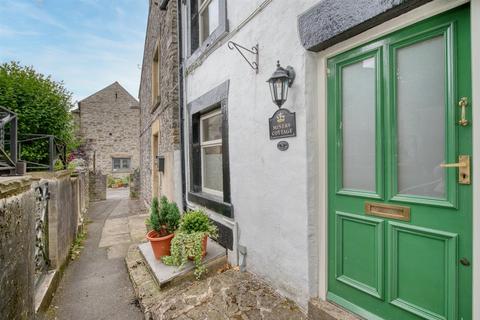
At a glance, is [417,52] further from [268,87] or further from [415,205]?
[268,87]

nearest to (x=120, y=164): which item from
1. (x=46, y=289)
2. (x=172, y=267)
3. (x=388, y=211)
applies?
(x=46, y=289)

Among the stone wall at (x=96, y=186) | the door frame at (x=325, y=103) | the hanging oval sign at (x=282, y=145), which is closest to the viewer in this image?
the door frame at (x=325, y=103)

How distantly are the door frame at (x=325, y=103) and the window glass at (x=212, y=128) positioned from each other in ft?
7.15

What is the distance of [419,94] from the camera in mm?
1758

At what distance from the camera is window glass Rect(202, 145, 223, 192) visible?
4324 millimetres

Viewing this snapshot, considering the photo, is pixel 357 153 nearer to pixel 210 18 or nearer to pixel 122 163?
pixel 210 18

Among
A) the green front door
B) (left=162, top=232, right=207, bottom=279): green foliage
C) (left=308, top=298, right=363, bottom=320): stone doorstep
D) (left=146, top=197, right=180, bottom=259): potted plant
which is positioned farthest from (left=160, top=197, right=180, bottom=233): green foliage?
the green front door

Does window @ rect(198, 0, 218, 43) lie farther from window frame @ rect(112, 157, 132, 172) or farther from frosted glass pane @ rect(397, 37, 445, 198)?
window frame @ rect(112, 157, 132, 172)

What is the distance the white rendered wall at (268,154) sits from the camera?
2.40 meters

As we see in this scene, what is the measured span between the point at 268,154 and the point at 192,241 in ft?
5.03

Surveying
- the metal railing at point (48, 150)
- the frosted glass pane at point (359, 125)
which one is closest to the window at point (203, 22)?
the frosted glass pane at point (359, 125)

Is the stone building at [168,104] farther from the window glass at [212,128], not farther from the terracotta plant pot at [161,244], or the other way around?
the terracotta plant pot at [161,244]

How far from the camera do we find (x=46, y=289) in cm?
323

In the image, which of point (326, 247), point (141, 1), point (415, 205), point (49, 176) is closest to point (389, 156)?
point (415, 205)
